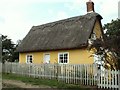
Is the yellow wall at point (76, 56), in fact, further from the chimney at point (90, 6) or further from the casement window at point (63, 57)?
the chimney at point (90, 6)

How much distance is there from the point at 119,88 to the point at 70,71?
15.2ft

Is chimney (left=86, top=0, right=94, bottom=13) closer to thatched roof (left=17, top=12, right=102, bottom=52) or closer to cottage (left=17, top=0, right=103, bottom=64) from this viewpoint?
cottage (left=17, top=0, right=103, bottom=64)

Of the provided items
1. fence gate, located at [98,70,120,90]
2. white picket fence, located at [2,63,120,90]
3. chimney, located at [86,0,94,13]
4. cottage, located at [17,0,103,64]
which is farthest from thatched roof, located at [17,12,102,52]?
fence gate, located at [98,70,120,90]

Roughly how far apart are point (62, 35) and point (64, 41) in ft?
5.09

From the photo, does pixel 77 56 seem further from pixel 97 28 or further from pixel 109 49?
pixel 109 49

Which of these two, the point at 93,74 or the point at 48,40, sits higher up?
the point at 48,40

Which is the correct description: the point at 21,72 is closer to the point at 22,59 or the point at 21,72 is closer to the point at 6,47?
the point at 22,59

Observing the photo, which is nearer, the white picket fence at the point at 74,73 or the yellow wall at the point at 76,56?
the white picket fence at the point at 74,73

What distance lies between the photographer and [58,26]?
28438 millimetres

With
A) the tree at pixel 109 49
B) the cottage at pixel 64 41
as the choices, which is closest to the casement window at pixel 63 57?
the cottage at pixel 64 41

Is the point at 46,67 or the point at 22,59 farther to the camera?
the point at 22,59

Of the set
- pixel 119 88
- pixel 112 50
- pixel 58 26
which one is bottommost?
pixel 119 88

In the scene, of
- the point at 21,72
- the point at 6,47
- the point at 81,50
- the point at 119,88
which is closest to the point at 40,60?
the point at 21,72

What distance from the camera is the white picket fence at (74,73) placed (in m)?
15.1
